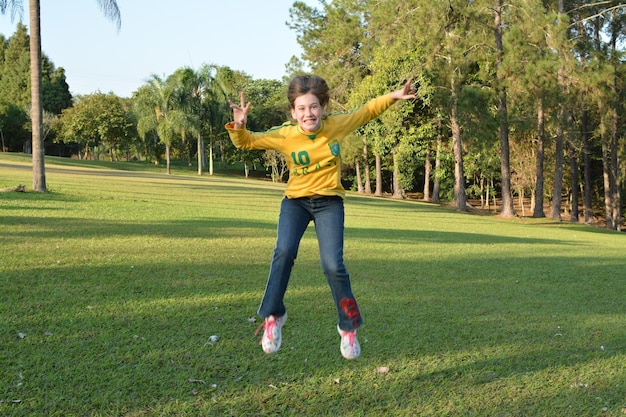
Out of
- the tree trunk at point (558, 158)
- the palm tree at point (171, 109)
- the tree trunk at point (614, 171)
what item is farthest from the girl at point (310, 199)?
the palm tree at point (171, 109)

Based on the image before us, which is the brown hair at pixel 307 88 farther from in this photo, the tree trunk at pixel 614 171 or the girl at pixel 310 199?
the tree trunk at pixel 614 171

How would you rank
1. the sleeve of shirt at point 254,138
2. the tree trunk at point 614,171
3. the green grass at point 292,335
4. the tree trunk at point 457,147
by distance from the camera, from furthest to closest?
1. the tree trunk at point 614,171
2. the tree trunk at point 457,147
3. the sleeve of shirt at point 254,138
4. the green grass at point 292,335

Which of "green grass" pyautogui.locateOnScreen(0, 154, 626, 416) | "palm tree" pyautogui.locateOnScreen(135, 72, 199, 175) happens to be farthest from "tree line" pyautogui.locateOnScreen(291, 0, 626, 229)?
"green grass" pyautogui.locateOnScreen(0, 154, 626, 416)

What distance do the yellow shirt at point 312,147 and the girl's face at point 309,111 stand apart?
3.0 inches

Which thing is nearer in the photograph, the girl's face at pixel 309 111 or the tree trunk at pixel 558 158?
the girl's face at pixel 309 111

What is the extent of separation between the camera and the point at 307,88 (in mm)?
4492

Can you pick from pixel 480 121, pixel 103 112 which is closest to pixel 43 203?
pixel 480 121

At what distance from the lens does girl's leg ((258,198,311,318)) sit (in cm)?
441

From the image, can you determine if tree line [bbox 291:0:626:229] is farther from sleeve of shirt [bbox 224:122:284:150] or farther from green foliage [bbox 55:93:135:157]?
green foliage [bbox 55:93:135:157]

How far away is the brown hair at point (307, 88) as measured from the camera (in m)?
4.49

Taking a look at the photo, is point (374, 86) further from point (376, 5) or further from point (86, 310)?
point (86, 310)

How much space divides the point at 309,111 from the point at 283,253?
3.67 ft

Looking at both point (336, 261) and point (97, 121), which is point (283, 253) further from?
point (97, 121)

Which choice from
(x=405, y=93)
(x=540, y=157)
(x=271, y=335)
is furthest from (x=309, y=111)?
(x=540, y=157)
